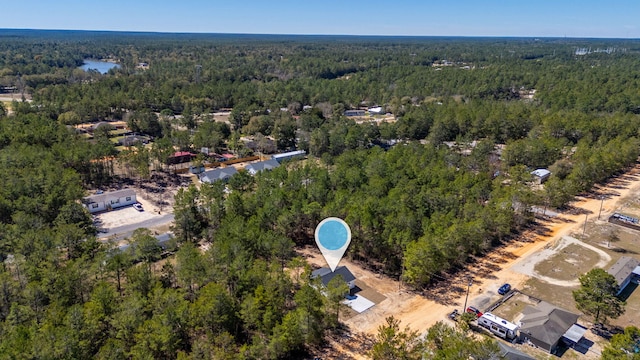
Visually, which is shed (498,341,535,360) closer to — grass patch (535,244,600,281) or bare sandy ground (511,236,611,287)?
bare sandy ground (511,236,611,287)

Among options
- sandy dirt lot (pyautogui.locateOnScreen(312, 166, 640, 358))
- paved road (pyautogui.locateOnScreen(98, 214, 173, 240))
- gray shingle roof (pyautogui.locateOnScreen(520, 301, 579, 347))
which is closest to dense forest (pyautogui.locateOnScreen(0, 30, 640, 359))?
sandy dirt lot (pyautogui.locateOnScreen(312, 166, 640, 358))

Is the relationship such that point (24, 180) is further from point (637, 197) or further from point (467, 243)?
point (637, 197)

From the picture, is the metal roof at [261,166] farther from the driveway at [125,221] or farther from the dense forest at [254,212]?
the driveway at [125,221]

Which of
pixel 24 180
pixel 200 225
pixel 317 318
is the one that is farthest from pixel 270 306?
pixel 24 180

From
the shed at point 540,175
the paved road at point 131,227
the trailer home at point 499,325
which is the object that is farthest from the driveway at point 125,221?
the shed at point 540,175

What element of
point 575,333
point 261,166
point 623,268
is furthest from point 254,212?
point 623,268

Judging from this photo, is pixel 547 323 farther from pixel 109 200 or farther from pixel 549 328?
pixel 109 200
